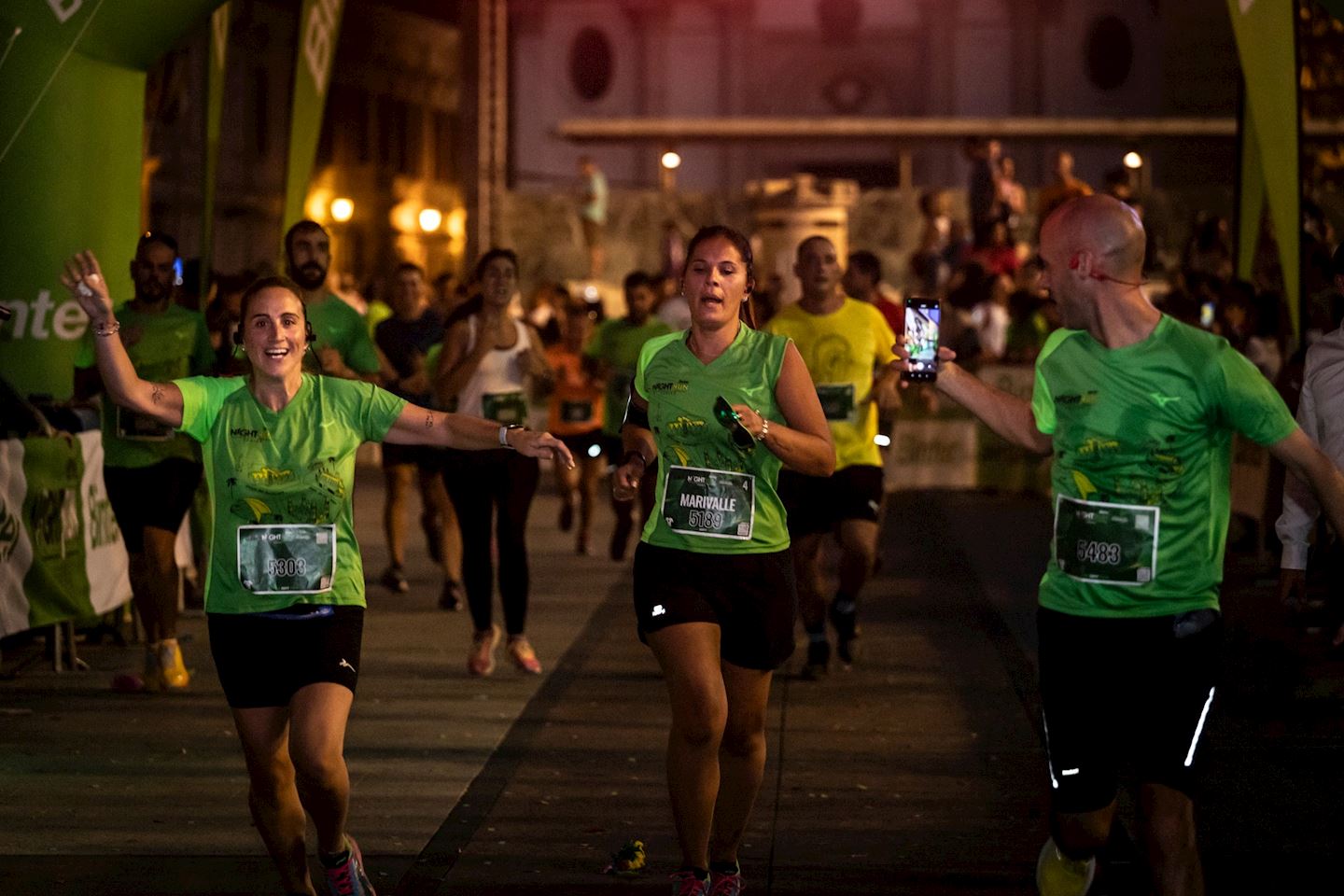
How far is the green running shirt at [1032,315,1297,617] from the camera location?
16.6 ft

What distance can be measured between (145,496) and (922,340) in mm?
5133

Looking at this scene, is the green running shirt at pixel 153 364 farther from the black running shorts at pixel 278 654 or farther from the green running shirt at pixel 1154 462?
the green running shirt at pixel 1154 462

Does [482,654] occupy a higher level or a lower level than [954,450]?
lower

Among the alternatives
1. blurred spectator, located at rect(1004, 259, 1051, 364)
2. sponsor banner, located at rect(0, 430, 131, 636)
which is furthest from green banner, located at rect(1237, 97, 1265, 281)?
sponsor banner, located at rect(0, 430, 131, 636)

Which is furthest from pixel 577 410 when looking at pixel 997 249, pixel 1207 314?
pixel 997 249

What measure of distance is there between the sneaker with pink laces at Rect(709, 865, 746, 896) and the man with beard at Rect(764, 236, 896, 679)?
3934 mm

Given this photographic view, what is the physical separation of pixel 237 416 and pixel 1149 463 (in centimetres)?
234

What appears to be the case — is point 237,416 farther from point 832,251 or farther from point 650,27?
point 650,27

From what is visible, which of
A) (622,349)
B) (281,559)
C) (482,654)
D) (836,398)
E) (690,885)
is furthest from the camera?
(622,349)

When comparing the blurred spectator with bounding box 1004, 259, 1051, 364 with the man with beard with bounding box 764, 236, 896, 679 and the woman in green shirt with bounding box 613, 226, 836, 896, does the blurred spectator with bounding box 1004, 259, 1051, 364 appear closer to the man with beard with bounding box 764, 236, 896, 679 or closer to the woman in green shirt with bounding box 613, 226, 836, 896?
the man with beard with bounding box 764, 236, 896, 679

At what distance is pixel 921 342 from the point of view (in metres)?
5.37

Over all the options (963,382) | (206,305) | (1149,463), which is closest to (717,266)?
(963,382)

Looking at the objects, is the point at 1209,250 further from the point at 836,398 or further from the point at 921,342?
the point at 921,342

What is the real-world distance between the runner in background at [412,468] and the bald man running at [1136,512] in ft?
25.0
